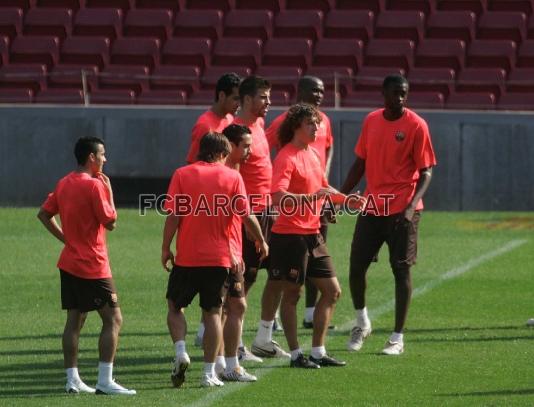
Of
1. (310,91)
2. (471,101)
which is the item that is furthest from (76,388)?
(471,101)

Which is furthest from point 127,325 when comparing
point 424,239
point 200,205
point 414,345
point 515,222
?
point 515,222

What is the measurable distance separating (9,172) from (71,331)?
573 inches

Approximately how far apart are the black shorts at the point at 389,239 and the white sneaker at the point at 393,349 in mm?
574

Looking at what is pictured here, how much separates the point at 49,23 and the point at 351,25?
17.8 feet

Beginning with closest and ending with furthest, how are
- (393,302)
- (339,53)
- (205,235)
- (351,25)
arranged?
(205,235)
(393,302)
(339,53)
(351,25)

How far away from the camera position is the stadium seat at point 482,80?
22531 mm

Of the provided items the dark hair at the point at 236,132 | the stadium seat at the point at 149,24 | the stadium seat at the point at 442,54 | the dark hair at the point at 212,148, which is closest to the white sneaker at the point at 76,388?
the dark hair at the point at 212,148

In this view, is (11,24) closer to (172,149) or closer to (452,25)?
(172,149)

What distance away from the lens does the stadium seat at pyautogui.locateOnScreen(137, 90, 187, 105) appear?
23078 millimetres

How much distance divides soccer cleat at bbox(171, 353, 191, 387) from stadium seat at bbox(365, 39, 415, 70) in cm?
1561

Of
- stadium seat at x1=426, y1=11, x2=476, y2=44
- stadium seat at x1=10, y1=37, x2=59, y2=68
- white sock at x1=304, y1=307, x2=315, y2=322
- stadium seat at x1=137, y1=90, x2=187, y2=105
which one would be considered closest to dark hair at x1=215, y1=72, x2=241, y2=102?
white sock at x1=304, y1=307, x2=315, y2=322

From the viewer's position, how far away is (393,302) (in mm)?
13383

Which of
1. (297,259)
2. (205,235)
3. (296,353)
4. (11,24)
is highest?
(11,24)

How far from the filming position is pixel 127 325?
39.4ft
